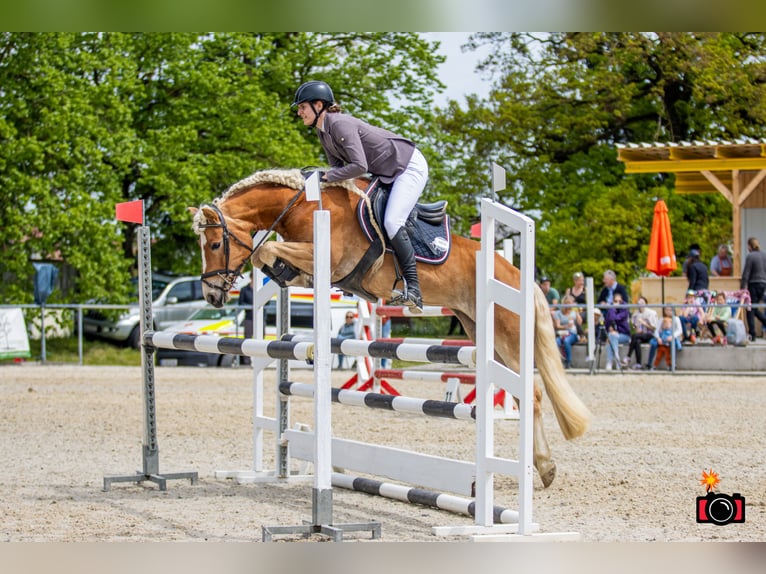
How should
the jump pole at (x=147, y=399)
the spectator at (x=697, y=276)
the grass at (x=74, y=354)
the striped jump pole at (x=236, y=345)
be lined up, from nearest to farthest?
the striped jump pole at (x=236, y=345), the jump pole at (x=147, y=399), the spectator at (x=697, y=276), the grass at (x=74, y=354)

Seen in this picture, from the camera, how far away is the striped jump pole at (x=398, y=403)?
5141mm

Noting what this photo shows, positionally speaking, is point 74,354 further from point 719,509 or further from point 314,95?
point 719,509

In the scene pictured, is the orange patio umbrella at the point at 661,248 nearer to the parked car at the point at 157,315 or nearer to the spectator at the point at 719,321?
the spectator at the point at 719,321

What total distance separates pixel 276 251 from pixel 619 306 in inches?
399

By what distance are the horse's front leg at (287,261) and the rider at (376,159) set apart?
38cm

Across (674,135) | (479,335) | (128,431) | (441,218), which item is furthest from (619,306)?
(674,135)

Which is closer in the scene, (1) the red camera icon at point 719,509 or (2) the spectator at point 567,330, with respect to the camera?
(1) the red camera icon at point 719,509

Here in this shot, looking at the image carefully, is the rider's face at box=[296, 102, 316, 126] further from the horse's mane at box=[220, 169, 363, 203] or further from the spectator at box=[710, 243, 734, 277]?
the spectator at box=[710, 243, 734, 277]

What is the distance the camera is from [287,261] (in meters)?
5.43

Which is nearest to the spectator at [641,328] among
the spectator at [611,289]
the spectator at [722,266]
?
the spectator at [611,289]

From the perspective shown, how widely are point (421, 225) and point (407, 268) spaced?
278mm

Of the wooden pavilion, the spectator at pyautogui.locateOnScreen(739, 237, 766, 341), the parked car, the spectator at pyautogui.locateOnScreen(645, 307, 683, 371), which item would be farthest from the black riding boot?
the wooden pavilion

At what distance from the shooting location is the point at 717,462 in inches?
270
